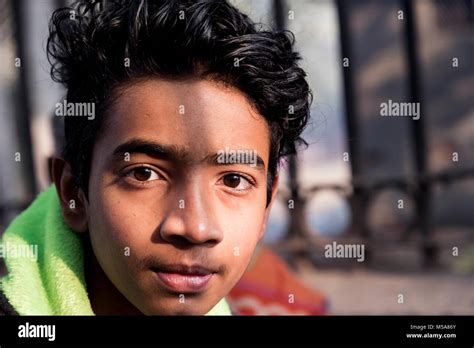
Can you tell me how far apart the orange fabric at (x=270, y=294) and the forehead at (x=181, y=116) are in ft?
6.42

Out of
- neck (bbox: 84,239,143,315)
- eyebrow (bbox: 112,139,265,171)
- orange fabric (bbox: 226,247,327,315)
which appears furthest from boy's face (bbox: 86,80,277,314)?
orange fabric (bbox: 226,247,327,315)

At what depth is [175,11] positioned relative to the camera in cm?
146

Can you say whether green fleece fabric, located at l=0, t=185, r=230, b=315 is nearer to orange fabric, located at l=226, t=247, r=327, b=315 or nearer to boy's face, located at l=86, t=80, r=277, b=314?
boy's face, located at l=86, t=80, r=277, b=314

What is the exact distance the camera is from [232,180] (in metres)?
1.49

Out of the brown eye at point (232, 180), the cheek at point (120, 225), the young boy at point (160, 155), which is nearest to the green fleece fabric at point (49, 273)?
the young boy at point (160, 155)

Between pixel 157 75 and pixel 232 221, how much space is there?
328 mm

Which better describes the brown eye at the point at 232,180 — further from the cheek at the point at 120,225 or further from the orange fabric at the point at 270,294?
the orange fabric at the point at 270,294

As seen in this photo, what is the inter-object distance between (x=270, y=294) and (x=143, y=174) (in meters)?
2.19

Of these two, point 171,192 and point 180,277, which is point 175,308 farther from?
point 171,192

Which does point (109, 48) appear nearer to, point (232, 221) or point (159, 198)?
point (159, 198)
